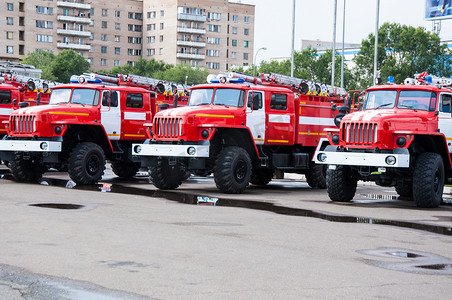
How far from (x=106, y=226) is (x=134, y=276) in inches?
145

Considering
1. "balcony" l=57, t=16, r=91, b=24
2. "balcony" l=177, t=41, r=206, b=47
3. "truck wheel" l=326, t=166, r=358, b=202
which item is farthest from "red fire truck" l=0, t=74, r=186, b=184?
"balcony" l=177, t=41, r=206, b=47

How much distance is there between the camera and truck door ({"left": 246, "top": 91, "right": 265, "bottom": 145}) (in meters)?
19.9

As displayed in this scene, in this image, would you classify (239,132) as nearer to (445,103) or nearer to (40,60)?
(445,103)

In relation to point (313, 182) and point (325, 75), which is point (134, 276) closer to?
point (313, 182)

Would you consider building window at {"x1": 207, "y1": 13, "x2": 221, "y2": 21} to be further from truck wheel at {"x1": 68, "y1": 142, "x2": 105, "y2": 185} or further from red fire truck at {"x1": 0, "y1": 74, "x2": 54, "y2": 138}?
truck wheel at {"x1": 68, "y1": 142, "x2": 105, "y2": 185}

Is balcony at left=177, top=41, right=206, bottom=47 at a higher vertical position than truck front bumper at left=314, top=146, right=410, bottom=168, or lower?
higher

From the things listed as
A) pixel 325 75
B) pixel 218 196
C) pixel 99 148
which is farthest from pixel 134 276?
pixel 325 75

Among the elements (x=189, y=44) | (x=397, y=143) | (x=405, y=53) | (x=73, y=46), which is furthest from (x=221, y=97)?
(x=189, y=44)

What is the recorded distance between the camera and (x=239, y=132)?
19688 mm

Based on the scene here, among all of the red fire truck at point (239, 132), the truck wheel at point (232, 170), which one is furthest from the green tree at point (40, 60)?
the truck wheel at point (232, 170)

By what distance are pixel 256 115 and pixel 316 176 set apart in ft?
10.5

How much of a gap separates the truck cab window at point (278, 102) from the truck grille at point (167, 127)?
3.03 metres

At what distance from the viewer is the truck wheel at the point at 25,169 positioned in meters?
21.1

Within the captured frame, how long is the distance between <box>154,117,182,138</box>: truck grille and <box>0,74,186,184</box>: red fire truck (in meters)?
2.08
